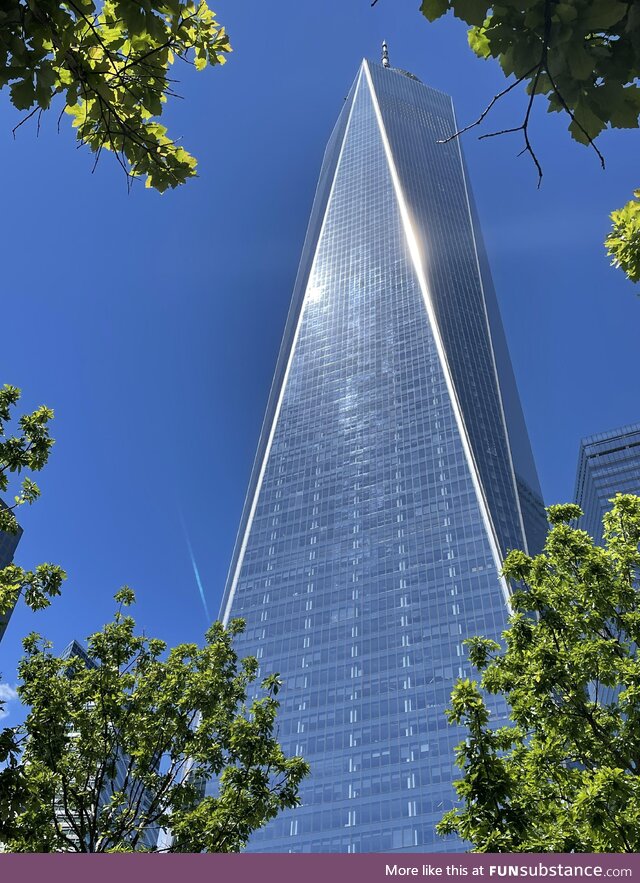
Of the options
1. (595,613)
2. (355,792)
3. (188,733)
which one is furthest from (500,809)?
(355,792)

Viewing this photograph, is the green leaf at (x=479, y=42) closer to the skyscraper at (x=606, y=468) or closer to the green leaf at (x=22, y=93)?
the green leaf at (x=22, y=93)

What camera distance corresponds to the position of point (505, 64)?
13.6 feet

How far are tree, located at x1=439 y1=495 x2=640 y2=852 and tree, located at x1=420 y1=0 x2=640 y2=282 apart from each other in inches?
371

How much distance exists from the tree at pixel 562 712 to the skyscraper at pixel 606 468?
145m

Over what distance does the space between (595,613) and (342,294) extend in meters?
179

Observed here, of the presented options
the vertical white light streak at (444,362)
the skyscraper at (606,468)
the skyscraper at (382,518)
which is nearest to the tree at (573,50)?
the vertical white light streak at (444,362)

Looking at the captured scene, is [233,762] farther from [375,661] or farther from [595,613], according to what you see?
[375,661]

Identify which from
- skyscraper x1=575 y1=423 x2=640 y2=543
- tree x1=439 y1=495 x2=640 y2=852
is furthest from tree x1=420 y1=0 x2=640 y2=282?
skyscraper x1=575 y1=423 x2=640 y2=543

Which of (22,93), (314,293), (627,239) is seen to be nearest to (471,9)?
(22,93)

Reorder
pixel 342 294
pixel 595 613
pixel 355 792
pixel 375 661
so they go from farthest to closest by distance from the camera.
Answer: pixel 342 294 → pixel 375 661 → pixel 355 792 → pixel 595 613

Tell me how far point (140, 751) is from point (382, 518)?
399 ft

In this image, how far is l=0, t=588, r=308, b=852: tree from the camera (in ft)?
41.1

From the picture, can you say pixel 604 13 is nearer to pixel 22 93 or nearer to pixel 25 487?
pixel 22 93

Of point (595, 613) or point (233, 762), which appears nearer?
point (595, 613)
